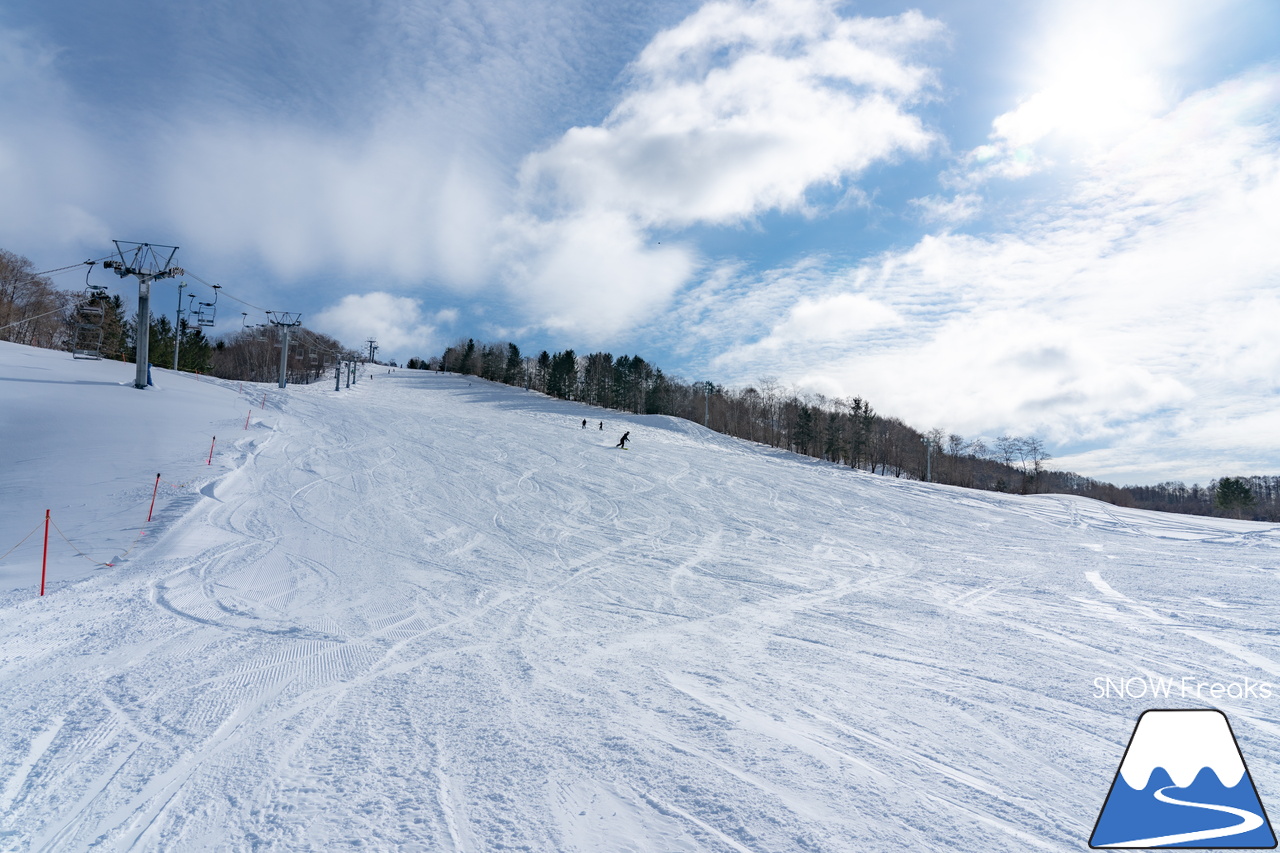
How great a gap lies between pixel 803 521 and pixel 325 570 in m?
13.7

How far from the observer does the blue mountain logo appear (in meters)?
2.99

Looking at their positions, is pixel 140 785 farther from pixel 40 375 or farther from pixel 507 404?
pixel 507 404

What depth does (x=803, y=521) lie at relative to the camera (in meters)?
18.2

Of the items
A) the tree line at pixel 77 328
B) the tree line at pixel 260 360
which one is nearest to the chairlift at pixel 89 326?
the tree line at pixel 77 328

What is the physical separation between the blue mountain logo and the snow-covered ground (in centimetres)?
31

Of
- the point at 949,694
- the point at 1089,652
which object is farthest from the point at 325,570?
the point at 1089,652

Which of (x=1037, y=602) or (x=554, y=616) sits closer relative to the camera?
(x=554, y=616)

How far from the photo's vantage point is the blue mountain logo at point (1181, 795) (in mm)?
2986

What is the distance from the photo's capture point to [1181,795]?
3072 millimetres

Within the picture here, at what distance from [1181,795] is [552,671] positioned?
474 cm

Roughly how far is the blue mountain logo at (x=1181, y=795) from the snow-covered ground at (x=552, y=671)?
306 mm

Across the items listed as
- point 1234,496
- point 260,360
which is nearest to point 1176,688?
point 1234,496

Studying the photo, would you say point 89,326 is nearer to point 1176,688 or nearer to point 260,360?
point 1176,688

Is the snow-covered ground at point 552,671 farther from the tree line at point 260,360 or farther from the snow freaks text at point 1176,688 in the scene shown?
the tree line at point 260,360
